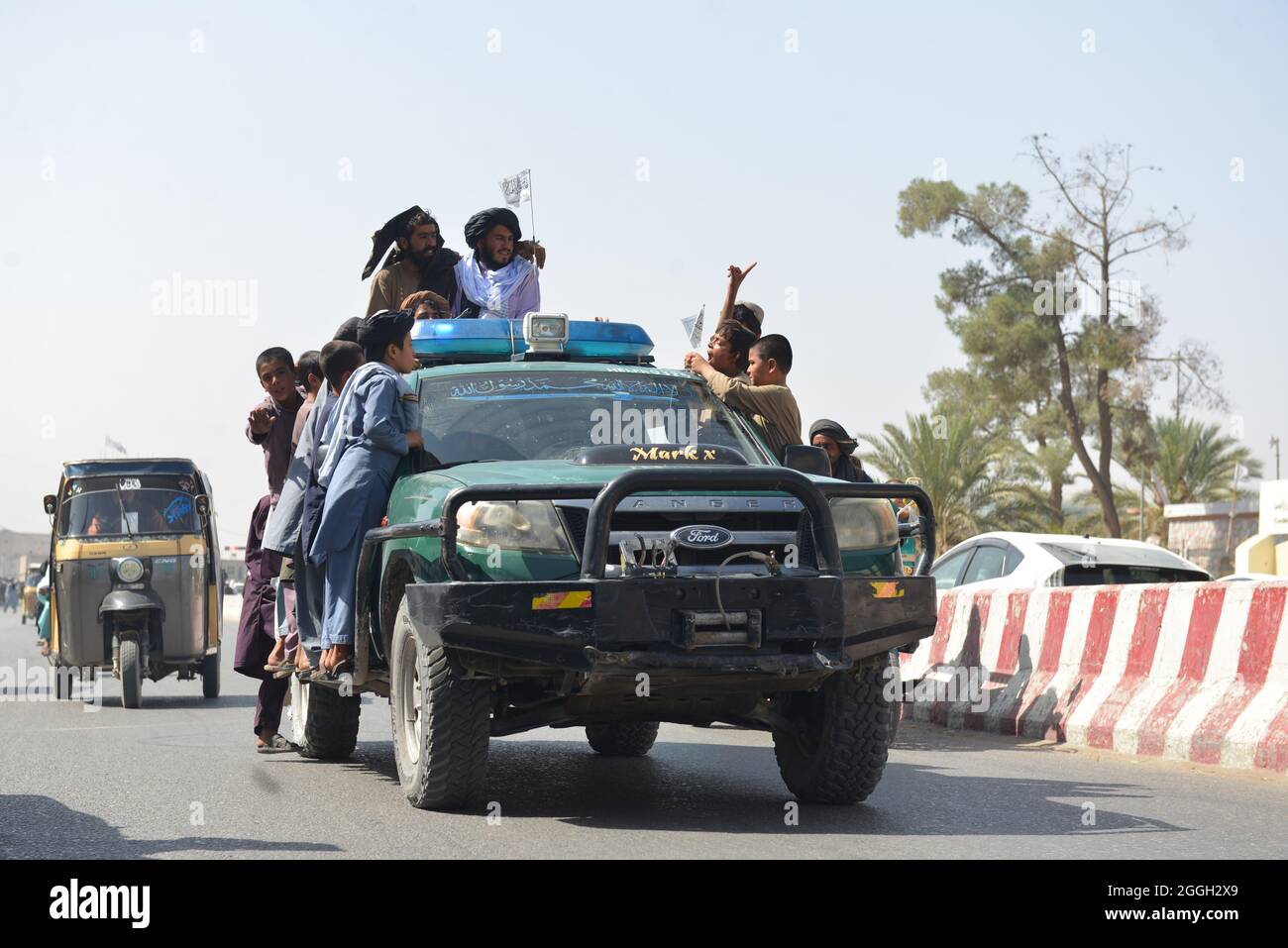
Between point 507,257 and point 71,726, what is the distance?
502cm

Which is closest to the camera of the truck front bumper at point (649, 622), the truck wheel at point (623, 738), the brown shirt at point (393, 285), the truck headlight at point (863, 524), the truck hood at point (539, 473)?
the truck front bumper at point (649, 622)

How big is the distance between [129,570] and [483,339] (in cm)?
845

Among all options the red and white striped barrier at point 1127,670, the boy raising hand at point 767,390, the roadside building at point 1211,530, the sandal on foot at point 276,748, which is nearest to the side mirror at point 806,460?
the boy raising hand at point 767,390

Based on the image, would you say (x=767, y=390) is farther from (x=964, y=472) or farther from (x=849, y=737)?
(x=964, y=472)

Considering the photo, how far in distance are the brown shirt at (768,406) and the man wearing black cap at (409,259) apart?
8.11 ft

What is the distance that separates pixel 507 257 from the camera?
1088 centimetres

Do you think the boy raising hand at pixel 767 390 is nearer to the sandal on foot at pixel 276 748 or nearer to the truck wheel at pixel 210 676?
the sandal on foot at pixel 276 748

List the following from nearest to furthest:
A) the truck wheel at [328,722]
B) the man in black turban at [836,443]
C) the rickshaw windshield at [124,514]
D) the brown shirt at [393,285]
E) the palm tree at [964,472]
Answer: the truck wheel at [328,722] → the brown shirt at [393,285] → the man in black turban at [836,443] → the rickshaw windshield at [124,514] → the palm tree at [964,472]

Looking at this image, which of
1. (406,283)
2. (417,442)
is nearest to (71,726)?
(406,283)

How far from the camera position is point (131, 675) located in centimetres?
1541

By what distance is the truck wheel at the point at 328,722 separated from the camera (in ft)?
31.2

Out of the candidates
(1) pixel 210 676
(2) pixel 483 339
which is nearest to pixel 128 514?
(1) pixel 210 676

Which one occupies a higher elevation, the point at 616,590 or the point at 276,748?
the point at 616,590

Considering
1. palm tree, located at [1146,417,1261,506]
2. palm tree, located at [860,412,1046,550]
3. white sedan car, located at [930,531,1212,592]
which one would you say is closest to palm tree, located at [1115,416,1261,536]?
palm tree, located at [1146,417,1261,506]
